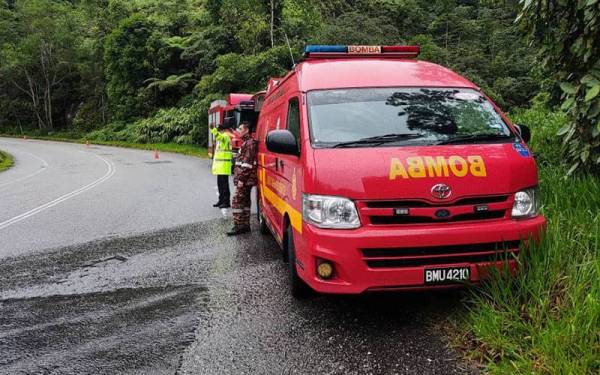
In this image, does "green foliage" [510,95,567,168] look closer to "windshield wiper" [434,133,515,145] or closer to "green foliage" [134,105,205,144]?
"windshield wiper" [434,133,515,145]

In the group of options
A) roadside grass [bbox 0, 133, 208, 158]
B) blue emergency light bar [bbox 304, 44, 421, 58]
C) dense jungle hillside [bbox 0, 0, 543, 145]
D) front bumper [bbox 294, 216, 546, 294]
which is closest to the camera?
front bumper [bbox 294, 216, 546, 294]

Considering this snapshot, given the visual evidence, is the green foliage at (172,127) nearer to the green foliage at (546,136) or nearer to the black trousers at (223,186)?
the black trousers at (223,186)

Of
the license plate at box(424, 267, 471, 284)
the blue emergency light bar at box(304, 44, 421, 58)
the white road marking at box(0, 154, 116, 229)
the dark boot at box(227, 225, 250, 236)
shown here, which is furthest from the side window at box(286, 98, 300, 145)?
the white road marking at box(0, 154, 116, 229)

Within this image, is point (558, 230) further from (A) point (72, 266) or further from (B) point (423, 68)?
(A) point (72, 266)

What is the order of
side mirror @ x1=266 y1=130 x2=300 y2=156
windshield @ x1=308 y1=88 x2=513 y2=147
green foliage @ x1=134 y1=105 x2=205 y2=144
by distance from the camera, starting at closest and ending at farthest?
windshield @ x1=308 y1=88 x2=513 y2=147 < side mirror @ x1=266 y1=130 x2=300 y2=156 < green foliage @ x1=134 y1=105 x2=205 y2=144

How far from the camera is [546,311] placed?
11.6 ft

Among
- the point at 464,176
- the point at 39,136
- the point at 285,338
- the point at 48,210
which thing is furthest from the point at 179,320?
the point at 39,136

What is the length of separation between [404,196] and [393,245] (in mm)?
379

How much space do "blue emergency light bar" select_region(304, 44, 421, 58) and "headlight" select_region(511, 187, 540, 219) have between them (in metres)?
2.58

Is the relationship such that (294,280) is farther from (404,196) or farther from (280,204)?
(404,196)

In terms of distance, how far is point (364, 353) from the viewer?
11.8 feet

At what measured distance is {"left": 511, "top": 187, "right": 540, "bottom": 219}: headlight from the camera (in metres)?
3.94

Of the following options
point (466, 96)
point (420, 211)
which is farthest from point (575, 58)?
point (420, 211)

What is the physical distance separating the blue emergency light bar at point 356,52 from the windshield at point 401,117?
3.97 feet
